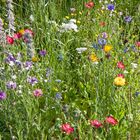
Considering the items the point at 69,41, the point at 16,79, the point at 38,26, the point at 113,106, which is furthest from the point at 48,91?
the point at 38,26

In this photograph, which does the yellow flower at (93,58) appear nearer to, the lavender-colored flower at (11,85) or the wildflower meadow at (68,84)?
the wildflower meadow at (68,84)

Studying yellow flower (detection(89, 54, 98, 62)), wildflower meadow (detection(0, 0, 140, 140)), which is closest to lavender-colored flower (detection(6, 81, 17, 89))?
wildflower meadow (detection(0, 0, 140, 140))

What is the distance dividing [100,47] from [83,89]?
357 mm

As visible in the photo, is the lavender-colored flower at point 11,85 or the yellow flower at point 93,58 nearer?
the lavender-colored flower at point 11,85

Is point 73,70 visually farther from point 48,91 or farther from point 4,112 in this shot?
point 4,112

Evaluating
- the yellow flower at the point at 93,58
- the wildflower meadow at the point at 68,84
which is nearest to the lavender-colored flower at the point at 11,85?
the wildflower meadow at the point at 68,84

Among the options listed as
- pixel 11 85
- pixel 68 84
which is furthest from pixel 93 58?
pixel 11 85

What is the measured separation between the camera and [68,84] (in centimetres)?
307

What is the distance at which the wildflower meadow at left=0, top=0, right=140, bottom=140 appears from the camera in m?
2.40

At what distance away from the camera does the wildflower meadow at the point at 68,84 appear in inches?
94.4

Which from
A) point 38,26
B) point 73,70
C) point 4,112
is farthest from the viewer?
point 38,26

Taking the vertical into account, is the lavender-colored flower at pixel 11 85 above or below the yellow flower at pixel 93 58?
below

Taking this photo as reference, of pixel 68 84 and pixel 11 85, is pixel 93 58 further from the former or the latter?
pixel 11 85

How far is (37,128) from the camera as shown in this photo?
2.34 metres
